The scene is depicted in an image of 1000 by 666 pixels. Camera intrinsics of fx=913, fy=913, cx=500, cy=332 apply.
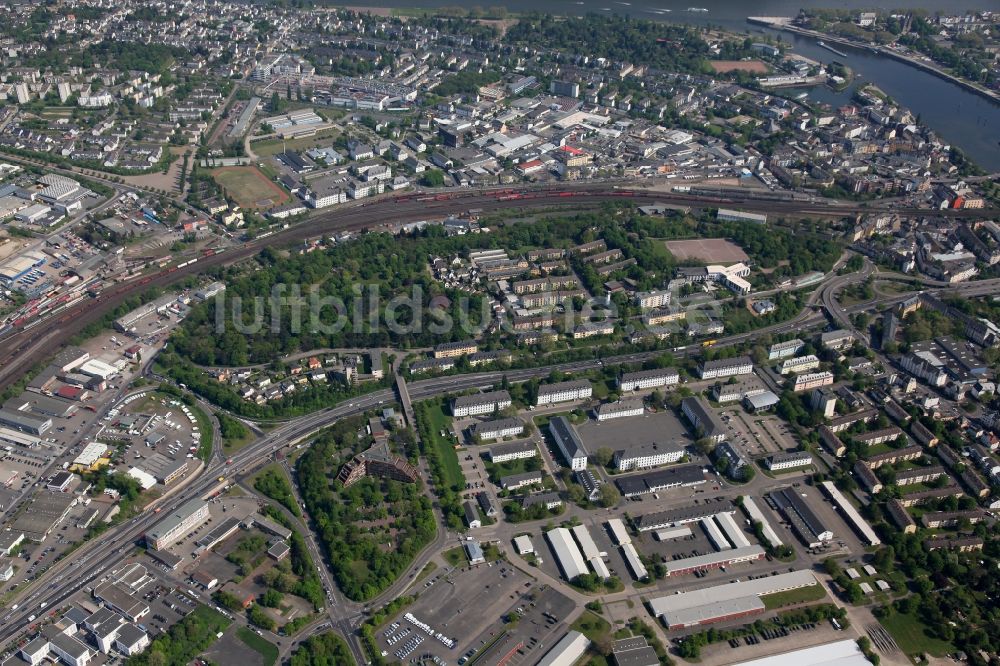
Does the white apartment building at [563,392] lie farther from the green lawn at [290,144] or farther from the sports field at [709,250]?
the green lawn at [290,144]

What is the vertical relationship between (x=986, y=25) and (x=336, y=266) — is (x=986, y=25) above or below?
above

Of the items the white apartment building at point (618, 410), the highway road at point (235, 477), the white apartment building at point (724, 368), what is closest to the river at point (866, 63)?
the white apartment building at point (724, 368)

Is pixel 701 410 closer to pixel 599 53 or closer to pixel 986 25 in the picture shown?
pixel 599 53

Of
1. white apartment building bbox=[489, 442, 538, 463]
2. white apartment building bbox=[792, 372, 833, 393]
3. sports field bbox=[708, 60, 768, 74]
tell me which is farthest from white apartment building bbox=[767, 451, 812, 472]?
sports field bbox=[708, 60, 768, 74]

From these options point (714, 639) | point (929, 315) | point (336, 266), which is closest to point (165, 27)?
point (336, 266)

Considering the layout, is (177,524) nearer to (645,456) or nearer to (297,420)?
(297,420)

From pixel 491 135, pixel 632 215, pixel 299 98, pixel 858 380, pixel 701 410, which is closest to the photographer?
pixel 701 410

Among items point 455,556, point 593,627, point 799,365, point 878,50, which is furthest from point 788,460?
point 878,50
